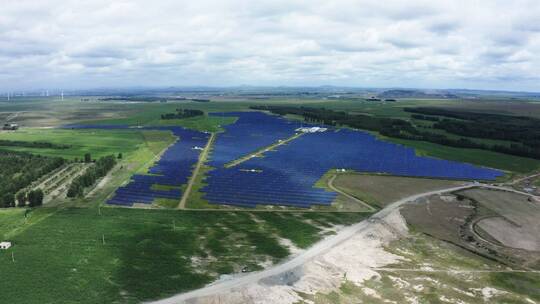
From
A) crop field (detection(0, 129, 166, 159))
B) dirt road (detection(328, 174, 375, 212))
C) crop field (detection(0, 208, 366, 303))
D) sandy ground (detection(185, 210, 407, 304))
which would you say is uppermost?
crop field (detection(0, 129, 166, 159))

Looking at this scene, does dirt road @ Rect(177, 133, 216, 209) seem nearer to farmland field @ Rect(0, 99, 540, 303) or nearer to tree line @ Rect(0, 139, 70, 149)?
farmland field @ Rect(0, 99, 540, 303)

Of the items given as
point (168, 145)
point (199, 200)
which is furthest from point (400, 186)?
point (168, 145)

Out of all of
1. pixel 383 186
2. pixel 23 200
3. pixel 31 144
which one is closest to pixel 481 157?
pixel 383 186

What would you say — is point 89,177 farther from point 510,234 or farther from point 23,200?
point 510,234

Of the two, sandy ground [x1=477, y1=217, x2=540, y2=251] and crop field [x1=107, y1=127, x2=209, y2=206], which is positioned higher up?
crop field [x1=107, y1=127, x2=209, y2=206]

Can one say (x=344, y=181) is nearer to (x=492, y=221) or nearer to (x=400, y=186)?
(x=400, y=186)

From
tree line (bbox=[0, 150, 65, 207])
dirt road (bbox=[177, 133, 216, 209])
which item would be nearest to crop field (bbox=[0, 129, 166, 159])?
tree line (bbox=[0, 150, 65, 207])
